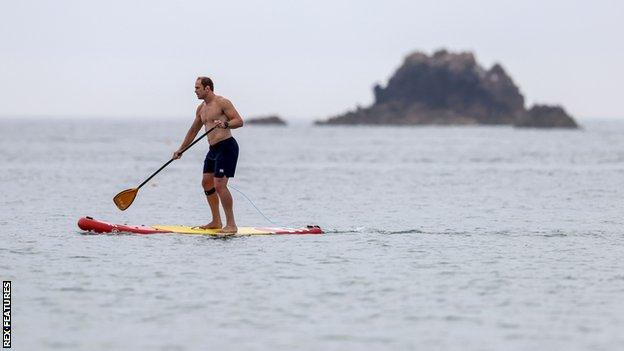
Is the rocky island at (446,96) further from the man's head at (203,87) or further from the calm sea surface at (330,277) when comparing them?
the man's head at (203,87)

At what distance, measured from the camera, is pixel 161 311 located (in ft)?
35.8

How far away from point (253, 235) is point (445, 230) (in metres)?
3.46

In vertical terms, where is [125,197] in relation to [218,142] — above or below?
below

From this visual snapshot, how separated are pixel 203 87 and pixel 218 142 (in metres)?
0.81

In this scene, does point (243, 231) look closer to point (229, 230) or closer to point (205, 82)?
point (229, 230)

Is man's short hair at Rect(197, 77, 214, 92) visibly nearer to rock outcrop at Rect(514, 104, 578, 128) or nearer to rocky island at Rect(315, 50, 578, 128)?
rock outcrop at Rect(514, 104, 578, 128)

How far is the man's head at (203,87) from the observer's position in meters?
16.6

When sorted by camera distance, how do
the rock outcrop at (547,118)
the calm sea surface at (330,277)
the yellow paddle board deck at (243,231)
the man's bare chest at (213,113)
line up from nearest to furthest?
the calm sea surface at (330,277)
the man's bare chest at (213,113)
the yellow paddle board deck at (243,231)
the rock outcrop at (547,118)

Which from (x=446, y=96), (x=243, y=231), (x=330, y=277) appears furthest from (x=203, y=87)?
(x=446, y=96)

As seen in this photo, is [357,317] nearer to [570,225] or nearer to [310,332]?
[310,332]

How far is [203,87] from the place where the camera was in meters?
16.6

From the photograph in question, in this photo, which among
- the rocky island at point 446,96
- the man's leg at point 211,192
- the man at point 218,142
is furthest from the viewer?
the rocky island at point 446,96

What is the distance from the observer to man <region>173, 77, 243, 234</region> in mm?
16500

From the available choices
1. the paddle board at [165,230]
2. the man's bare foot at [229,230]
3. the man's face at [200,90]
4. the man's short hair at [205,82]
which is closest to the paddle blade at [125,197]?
the paddle board at [165,230]
